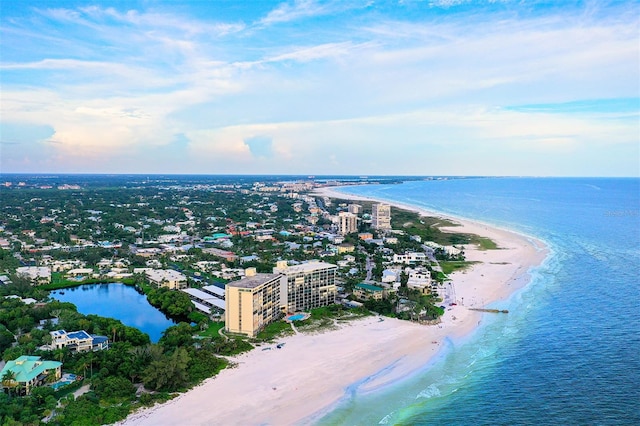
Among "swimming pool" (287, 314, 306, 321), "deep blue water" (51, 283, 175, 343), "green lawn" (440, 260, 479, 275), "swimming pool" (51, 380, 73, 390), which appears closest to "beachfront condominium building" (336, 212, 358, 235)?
"green lawn" (440, 260, 479, 275)

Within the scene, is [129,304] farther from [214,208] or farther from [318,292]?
[214,208]

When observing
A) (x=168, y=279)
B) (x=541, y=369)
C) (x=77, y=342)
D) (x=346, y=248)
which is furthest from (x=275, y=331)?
(x=346, y=248)

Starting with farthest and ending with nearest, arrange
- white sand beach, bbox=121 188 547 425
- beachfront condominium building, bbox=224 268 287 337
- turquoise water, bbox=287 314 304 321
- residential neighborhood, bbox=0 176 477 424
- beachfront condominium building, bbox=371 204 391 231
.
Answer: beachfront condominium building, bbox=371 204 391 231 → turquoise water, bbox=287 314 304 321 → beachfront condominium building, bbox=224 268 287 337 → residential neighborhood, bbox=0 176 477 424 → white sand beach, bbox=121 188 547 425

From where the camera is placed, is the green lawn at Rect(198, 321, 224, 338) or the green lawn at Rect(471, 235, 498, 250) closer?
the green lawn at Rect(198, 321, 224, 338)

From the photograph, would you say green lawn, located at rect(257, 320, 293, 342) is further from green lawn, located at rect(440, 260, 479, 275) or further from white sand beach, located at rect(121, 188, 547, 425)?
green lawn, located at rect(440, 260, 479, 275)

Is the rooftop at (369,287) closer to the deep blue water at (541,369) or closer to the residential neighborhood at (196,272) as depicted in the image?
the residential neighborhood at (196,272)

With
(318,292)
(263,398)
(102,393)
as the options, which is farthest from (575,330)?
(102,393)

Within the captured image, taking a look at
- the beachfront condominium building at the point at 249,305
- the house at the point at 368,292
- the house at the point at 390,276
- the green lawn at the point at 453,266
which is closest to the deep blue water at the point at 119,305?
the beachfront condominium building at the point at 249,305
